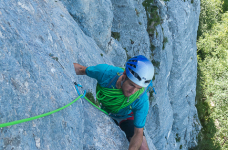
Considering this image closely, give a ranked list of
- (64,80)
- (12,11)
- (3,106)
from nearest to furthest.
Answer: (3,106)
(12,11)
(64,80)

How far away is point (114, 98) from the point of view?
189 inches

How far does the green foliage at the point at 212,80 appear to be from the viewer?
25.6 m

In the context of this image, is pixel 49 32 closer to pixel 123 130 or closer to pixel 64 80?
pixel 64 80

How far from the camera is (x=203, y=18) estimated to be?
32688mm

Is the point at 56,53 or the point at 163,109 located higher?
the point at 56,53

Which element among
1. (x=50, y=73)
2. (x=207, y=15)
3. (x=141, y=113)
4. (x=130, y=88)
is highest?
(x=50, y=73)

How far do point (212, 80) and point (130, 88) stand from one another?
90.5ft

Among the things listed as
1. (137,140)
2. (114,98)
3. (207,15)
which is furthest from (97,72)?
(207,15)

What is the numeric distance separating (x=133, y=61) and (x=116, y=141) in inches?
84.4

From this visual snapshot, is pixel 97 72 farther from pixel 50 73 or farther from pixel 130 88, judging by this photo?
pixel 50 73

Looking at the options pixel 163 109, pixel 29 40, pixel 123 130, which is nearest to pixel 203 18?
pixel 163 109

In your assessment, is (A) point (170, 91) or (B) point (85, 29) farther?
(A) point (170, 91)

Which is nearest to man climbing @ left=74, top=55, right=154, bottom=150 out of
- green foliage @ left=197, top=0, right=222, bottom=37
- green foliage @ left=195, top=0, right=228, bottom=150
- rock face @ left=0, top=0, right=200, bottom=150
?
rock face @ left=0, top=0, right=200, bottom=150

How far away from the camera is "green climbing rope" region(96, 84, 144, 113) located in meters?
4.61
